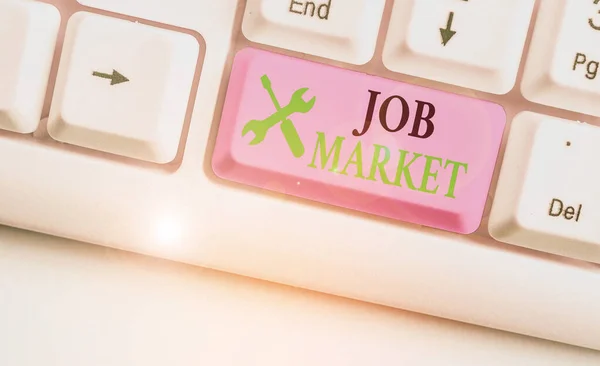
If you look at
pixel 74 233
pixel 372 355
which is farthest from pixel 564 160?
pixel 74 233

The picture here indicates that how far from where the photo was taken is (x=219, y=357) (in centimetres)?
25

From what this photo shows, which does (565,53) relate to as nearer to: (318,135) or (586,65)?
(586,65)

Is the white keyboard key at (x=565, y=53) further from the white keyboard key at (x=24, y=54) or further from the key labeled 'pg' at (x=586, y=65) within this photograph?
the white keyboard key at (x=24, y=54)

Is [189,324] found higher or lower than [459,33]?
lower

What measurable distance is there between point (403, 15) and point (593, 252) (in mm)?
138

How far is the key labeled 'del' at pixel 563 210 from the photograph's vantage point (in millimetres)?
246

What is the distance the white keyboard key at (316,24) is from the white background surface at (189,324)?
0.37 ft

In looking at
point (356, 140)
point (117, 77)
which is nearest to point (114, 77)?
point (117, 77)

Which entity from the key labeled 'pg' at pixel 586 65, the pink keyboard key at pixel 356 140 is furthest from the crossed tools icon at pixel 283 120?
the key labeled 'pg' at pixel 586 65

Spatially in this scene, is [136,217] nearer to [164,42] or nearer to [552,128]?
[164,42]

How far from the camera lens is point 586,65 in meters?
0.24

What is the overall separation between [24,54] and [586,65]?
0.80 ft

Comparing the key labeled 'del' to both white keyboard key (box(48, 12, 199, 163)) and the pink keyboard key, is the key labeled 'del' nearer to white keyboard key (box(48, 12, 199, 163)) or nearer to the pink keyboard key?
the pink keyboard key

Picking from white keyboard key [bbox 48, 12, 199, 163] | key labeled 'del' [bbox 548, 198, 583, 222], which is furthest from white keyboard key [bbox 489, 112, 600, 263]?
white keyboard key [bbox 48, 12, 199, 163]
